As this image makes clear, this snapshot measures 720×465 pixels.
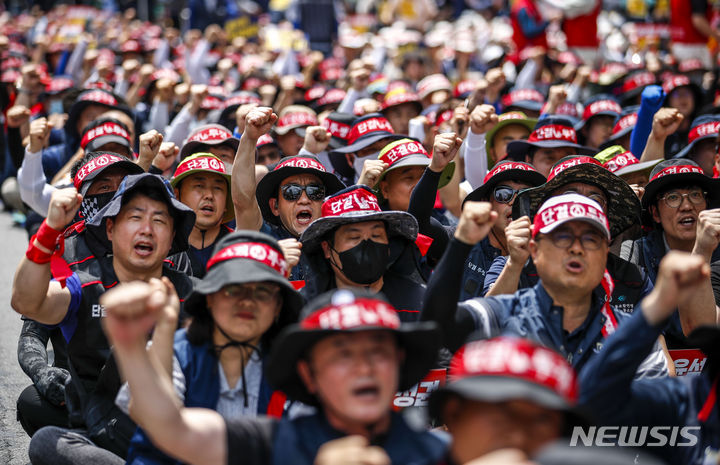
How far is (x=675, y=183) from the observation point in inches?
223

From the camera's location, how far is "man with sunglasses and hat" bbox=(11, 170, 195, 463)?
4.02 m

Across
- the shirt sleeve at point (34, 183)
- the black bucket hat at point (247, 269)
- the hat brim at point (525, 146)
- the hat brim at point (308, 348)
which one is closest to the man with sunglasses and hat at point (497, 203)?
the hat brim at point (525, 146)

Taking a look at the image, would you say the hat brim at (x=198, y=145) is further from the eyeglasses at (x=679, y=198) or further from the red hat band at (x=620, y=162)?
the eyeglasses at (x=679, y=198)

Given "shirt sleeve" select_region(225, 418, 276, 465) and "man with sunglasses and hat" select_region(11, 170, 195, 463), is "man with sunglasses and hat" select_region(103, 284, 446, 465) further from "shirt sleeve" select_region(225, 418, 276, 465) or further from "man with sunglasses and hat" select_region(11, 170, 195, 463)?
"man with sunglasses and hat" select_region(11, 170, 195, 463)

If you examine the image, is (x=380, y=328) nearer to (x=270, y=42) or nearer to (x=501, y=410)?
(x=501, y=410)

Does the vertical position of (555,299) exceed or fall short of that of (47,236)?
it falls short

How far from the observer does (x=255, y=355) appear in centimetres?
376

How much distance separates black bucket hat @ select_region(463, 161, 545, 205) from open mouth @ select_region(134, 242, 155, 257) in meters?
2.03

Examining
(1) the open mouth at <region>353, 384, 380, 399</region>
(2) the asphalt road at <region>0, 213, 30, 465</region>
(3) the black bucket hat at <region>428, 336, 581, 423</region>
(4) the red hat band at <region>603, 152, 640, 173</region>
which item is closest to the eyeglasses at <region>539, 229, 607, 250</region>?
(3) the black bucket hat at <region>428, 336, 581, 423</region>

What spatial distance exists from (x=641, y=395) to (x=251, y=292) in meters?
1.62

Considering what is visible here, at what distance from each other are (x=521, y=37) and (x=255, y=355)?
11.3 meters

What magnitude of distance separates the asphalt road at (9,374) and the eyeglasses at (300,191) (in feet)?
6.88

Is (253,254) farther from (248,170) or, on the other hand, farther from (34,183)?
(34,183)

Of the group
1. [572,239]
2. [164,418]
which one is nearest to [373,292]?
[572,239]
